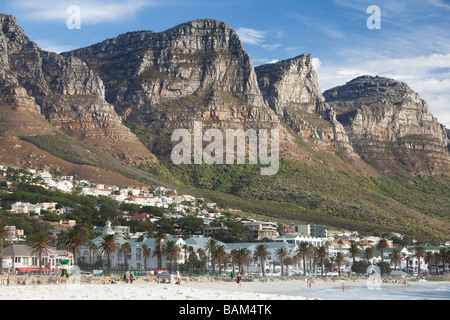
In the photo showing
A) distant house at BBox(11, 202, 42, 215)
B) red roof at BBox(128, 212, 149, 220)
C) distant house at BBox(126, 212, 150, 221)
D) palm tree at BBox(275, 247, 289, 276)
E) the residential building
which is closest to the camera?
palm tree at BBox(275, 247, 289, 276)

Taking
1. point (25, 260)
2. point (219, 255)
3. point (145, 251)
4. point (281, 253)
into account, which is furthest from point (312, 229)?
point (25, 260)

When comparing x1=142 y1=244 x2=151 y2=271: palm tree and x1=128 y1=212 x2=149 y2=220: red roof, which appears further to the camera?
x1=128 y1=212 x2=149 y2=220: red roof

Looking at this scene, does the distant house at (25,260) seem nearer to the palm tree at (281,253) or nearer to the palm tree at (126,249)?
the palm tree at (126,249)

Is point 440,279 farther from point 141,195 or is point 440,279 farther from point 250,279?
point 141,195

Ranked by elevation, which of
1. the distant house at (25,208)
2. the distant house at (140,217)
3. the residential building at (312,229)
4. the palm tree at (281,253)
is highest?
the distant house at (25,208)

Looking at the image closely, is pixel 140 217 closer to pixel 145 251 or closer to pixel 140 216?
pixel 140 216

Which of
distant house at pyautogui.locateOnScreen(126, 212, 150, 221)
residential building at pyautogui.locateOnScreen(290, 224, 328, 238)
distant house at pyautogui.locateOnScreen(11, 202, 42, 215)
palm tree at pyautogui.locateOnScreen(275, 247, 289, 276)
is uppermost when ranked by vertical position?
distant house at pyautogui.locateOnScreen(11, 202, 42, 215)

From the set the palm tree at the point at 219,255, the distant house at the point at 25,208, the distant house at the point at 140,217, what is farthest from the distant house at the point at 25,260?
the distant house at the point at 140,217

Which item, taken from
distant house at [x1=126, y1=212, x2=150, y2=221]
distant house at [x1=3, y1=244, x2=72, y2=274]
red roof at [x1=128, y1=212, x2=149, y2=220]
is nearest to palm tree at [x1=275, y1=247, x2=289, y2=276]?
distant house at [x1=3, y1=244, x2=72, y2=274]

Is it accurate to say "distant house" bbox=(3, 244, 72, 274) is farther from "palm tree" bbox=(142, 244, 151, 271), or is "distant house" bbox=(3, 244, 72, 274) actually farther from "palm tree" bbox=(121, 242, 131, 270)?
"palm tree" bbox=(142, 244, 151, 271)

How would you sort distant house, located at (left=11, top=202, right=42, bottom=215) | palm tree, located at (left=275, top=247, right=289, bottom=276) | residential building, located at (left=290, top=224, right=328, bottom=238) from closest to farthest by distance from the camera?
palm tree, located at (left=275, top=247, right=289, bottom=276) < distant house, located at (left=11, top=202, right=42, bottom=215) < residential building, located at (left=290, top=224, right=328, bottom=238)

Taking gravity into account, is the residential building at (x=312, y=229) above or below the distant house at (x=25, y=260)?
above
